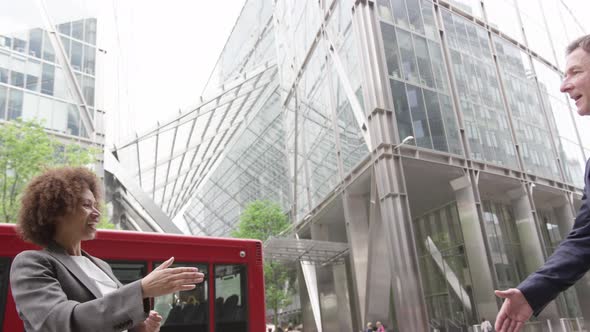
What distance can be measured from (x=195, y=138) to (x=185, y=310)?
2921cm

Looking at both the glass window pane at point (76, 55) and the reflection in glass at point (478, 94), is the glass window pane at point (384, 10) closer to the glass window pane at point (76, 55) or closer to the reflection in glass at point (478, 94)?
the reflection in glass at point (478, 94)

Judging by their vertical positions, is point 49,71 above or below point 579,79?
above

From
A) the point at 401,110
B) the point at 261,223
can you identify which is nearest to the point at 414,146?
the point at 401,110

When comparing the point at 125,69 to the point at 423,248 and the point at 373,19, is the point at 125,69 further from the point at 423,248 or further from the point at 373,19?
the point at 423,248

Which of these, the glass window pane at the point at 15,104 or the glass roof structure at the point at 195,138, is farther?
the glass roof structure at the point at 195,138

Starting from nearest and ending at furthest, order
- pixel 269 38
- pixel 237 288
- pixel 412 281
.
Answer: pixel 237 288, pixel 412 281, pixel 269 38


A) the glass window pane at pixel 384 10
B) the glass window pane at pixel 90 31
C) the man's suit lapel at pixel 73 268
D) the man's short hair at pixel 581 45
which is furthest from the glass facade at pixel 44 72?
the man's short hair at pixel 581 45

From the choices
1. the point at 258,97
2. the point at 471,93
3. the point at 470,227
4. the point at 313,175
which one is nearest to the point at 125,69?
the point at 258,97

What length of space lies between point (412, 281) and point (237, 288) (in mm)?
12247

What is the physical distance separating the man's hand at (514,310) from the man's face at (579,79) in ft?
3.09

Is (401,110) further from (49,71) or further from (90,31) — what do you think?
(90,31)

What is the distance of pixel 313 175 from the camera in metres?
29.0

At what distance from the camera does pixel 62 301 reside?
1.56 metres

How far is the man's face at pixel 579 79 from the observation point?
6.89ft
